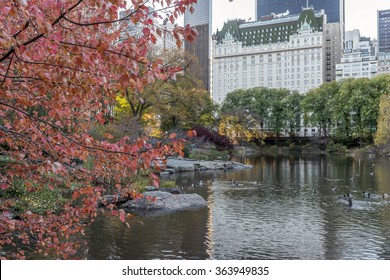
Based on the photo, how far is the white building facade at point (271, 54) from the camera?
12125cm

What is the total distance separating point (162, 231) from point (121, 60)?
9.86 m

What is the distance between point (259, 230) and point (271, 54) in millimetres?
122699

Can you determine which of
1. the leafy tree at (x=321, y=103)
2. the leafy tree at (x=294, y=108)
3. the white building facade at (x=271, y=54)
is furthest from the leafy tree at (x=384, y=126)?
the white building facade at (x=271, y=54)

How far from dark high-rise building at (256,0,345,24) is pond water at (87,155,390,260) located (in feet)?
478

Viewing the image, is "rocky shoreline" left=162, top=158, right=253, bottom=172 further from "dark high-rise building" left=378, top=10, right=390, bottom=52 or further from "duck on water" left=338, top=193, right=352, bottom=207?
"dark high-rise building" left=378, top=10, right=390, bottom=52

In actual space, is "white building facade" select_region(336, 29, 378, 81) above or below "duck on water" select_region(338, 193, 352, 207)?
above

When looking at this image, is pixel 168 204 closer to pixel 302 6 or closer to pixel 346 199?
pixel 346 199

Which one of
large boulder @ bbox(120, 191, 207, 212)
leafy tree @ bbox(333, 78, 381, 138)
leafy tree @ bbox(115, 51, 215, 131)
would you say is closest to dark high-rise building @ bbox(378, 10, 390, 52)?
leafy tree @ bbox(333, 78, 381, 138)

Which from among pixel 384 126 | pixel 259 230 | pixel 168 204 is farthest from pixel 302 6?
pixel 259 230

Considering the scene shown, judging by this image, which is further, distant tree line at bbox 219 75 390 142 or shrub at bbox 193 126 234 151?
distant tree line at bbox 219 75 390 142

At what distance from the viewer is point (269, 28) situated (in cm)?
13000

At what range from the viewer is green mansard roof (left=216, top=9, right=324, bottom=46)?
402 ft

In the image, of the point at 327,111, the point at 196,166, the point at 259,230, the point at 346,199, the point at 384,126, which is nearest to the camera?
the point at 259,230

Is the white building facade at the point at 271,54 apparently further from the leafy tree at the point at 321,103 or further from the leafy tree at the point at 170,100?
the leafy tree at the point at 170,100
